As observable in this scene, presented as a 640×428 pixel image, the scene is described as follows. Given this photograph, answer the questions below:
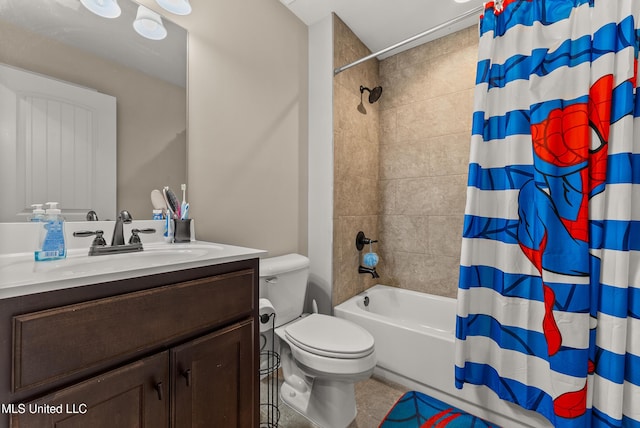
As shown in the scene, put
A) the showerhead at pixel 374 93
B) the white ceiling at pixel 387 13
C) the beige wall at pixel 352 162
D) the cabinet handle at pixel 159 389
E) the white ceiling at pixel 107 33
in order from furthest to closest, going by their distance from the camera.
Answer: the showerhead at pixel 374 93
the beige wall at pixel 352 162
the white ceiling at pixel 387 13
the white ceiling at pixel 107 33
the cabinet handle at pixel 159 389

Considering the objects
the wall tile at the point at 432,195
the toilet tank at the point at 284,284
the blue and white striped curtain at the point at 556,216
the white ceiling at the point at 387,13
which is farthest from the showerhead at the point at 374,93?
the toilet tank at the point at 284,284

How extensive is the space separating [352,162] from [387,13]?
1020 millimetres

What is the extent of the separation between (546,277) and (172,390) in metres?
1.46

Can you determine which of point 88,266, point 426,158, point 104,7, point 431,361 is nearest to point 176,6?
point 104,7

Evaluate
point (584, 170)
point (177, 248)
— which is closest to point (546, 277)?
point (584, 170)

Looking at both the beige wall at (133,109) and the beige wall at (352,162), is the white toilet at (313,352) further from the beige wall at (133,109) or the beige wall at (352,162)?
the beige wall at (133,109)

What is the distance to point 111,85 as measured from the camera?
1125 mm

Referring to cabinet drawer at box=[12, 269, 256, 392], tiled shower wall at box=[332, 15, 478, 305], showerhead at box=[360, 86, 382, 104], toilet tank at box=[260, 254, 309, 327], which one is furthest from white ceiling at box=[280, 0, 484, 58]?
cabinet drawer at box=[12, 269, 256, 392]

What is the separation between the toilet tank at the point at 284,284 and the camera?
1461mm

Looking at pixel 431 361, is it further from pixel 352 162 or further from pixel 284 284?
pixel 352 162

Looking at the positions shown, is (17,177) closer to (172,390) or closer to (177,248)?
(177,248)

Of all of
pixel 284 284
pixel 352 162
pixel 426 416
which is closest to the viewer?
pixel 426 416

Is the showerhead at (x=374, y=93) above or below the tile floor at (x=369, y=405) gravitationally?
above

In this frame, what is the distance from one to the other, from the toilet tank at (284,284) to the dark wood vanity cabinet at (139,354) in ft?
1.45
